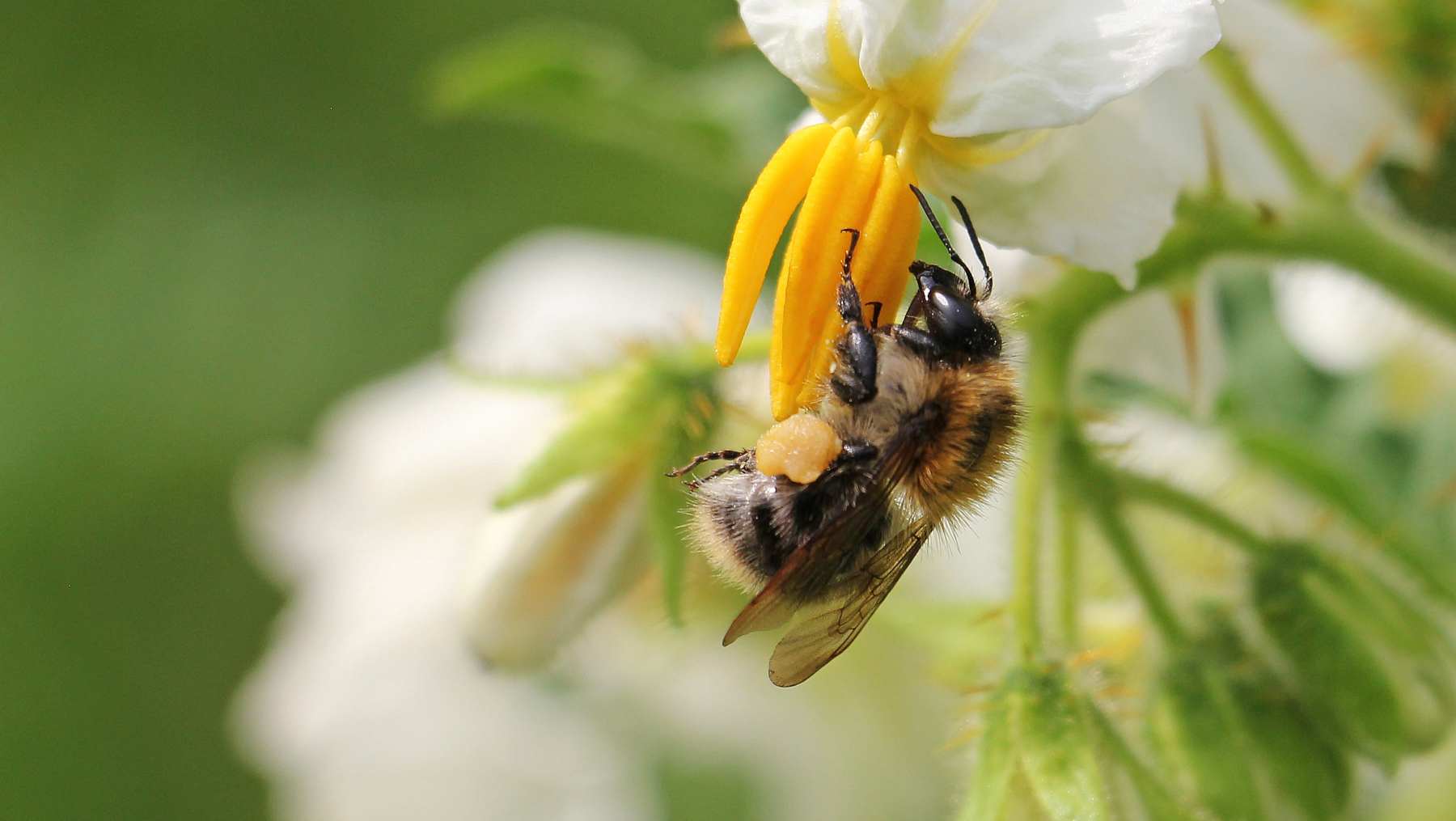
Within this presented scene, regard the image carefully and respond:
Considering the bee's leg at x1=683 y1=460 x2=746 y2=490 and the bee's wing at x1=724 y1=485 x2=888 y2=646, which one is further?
the bee's leg at x1=683 y1=460 x2=746 y2=490

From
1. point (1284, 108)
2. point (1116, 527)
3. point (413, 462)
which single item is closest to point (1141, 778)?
point (1116, 527)

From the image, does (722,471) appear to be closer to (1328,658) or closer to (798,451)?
(798,451)

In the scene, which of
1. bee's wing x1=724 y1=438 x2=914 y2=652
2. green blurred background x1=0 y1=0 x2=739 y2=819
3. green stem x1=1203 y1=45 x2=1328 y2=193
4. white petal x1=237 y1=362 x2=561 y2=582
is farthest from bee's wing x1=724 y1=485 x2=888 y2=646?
green blurred background x1=0 y1=0 x2=739 y2=819

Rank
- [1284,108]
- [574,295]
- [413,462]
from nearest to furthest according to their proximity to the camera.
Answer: [1284,108]
[413,462]
[574,295]

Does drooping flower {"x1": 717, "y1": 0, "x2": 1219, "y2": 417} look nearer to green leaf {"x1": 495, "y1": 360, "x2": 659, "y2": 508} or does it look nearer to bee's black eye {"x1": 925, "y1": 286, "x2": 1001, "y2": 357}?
bee's black eye {"x1": 925, "y1": 286, "x2": 1001, "y2": 357}

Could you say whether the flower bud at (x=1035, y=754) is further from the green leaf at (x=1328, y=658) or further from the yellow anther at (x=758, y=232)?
the yellow anther at (x=758, y=232)
